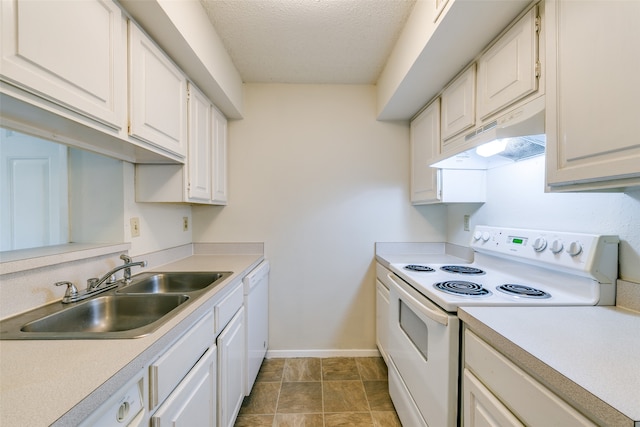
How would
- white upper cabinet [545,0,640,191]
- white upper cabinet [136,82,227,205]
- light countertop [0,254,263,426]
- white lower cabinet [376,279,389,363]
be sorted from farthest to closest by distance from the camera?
white lower cabinet [376,279,389,363]
white upper cabinet [136,82,227,205]
white upper cabinet [545,0,640,191]
light countertop [0,254,263,426]

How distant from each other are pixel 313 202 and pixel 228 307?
118 centimetres

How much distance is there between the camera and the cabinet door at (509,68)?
1.04 m

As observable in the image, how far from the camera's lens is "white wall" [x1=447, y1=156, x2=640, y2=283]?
987 millimetres

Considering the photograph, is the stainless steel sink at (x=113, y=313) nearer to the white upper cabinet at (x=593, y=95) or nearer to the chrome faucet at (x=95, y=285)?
the chrome faucet at (x=95, y=285)

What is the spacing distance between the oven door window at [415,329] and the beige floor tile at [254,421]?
1.00 metres

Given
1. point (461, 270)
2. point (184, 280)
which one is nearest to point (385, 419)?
point (461, 270)

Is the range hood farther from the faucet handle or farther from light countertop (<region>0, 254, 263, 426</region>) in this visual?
the faucet handle

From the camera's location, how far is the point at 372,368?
2133 mm

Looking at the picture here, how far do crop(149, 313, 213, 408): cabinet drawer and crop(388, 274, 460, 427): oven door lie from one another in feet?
3.08

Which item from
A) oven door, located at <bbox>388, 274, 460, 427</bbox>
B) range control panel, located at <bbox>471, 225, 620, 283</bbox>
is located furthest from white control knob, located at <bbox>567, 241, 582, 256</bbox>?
oven door, located at <bbox>388, 274, 460, 427</bbox>

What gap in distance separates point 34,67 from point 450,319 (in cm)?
155

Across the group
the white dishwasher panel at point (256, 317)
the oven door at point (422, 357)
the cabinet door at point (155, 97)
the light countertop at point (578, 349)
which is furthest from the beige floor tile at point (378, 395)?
the cabinet door at point (155, 97)

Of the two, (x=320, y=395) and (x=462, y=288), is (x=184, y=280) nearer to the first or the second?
(x=320, y=395)

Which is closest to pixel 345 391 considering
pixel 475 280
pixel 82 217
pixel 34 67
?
pixel 475 280
